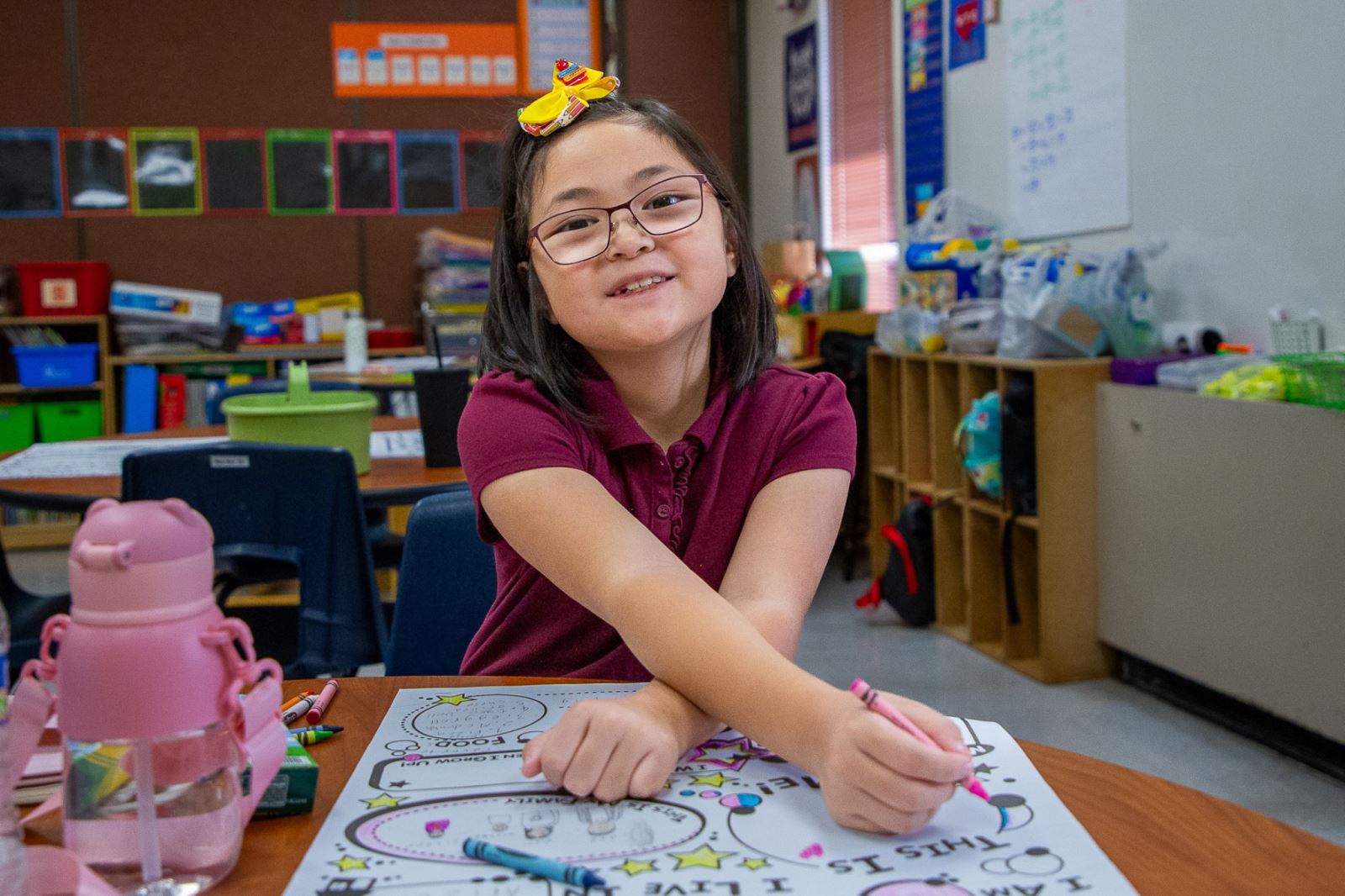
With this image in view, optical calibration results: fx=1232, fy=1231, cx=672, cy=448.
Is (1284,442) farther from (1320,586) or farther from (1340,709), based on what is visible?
(1340,709)

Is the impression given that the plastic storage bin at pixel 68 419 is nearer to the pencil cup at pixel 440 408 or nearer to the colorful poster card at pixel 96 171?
the colorful poster card at pixel 96 171

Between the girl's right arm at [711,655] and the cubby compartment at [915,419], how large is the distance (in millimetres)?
2896

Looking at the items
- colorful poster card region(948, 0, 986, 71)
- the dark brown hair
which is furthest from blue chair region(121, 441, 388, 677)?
colorful poster card region(948, 0, 986, 71)

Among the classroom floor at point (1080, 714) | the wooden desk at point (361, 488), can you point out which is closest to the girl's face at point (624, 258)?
the wooden desk at point (361, 488)

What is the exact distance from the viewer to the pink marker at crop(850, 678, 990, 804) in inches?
26.8

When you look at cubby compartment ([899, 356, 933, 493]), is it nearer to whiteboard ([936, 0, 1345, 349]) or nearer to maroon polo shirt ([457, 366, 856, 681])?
whiteboard ([936, 0, 1345, 349])

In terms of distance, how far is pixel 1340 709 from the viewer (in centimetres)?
232

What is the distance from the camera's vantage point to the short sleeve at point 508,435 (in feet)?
3.48

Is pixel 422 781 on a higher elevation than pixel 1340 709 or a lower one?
higher

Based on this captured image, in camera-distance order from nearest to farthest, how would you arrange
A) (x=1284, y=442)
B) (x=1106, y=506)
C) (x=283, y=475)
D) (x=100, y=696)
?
(x=100, y=696) → (x=283, y=475) → (x=1284, y=442) → (x=1106, y=506)

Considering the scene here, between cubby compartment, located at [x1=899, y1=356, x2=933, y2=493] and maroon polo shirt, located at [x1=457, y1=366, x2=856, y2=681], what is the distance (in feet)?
8.81

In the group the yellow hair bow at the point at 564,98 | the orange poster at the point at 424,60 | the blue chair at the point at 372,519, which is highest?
the orange poster at the point at 424,60

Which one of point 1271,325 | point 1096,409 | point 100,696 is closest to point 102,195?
point 1096,409

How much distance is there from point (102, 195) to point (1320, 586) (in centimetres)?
508
